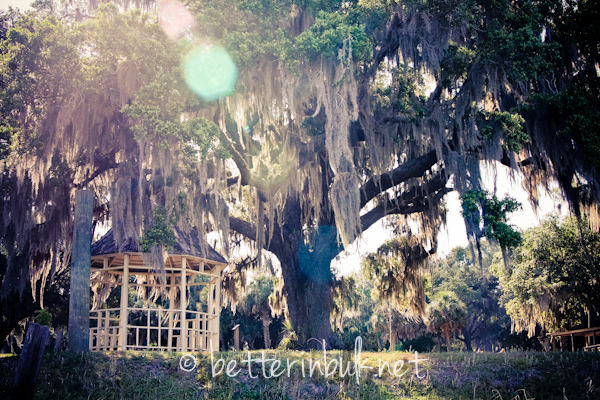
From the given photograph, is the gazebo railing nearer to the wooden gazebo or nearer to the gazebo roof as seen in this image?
the wooden gazebo

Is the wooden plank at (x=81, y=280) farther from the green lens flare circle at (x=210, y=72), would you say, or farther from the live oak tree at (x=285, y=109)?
the green lens flare circle at (x=210, y=72)

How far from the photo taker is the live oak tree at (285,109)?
1086 cm

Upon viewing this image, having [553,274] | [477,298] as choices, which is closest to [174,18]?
[553,274]

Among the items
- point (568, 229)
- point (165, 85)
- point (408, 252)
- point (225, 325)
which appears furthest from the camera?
point (225, 325)

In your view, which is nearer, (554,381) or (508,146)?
(554,381)

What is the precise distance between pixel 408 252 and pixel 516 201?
20.7 ft

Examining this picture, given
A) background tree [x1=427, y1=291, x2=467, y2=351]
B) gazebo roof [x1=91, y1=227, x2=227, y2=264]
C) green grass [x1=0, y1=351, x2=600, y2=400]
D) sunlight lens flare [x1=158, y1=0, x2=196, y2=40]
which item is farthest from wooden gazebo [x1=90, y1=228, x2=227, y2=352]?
background tree [x1=427, y1=291, x2=467, y2=351]

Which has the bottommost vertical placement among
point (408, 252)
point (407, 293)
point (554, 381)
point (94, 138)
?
point (554, 381)

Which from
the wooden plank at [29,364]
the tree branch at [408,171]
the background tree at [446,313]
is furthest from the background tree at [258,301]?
the wooden plank at [29,364]

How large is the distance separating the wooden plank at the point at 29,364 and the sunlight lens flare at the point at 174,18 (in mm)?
7958

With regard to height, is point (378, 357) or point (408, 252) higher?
point (408, 252)

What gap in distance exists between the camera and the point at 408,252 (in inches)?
674

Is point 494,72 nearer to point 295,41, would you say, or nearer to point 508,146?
point 508,146

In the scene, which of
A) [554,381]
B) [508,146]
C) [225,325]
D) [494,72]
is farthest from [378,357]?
[225,325]
